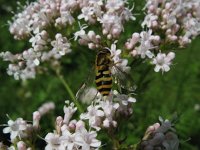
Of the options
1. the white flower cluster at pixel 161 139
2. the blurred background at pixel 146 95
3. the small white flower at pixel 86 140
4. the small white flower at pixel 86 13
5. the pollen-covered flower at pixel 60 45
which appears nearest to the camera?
the small white flower at pixel 86 140

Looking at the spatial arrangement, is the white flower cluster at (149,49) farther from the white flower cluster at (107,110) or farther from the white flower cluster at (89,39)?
the white flower cluster at (107,110)

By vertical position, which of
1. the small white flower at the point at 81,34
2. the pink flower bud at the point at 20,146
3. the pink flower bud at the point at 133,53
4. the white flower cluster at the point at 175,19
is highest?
the white flower cluster at the point at 175,19

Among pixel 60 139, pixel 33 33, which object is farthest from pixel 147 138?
pixel 33 33

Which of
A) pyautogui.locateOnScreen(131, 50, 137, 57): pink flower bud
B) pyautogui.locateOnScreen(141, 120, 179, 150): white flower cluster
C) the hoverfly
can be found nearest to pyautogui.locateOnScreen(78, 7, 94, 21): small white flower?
pyautogui.locateOnScreen(131, 50, 137, 57): pink flower bud

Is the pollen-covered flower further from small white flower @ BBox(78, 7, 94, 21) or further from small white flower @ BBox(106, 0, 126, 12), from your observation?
small white flower @ BBox(106, 0, 126, 12)

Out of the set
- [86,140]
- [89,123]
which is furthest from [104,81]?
[86,140]

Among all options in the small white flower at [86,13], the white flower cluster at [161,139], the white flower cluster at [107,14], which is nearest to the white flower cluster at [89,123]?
the white flower cluster at [161,139]
